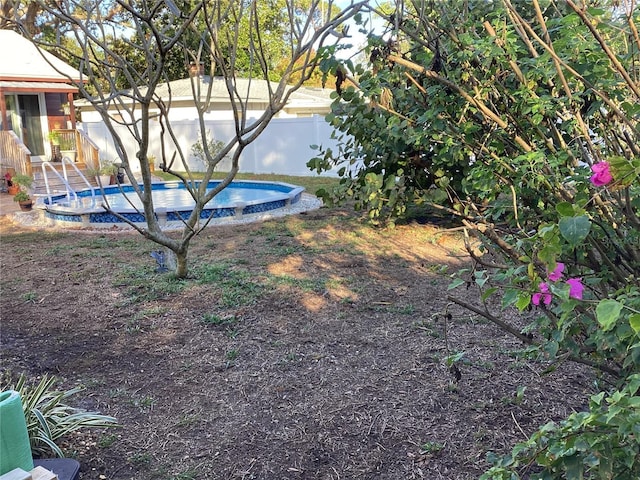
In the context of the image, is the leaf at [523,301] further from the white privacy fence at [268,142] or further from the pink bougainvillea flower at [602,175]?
the white privacy fence at [268,142]

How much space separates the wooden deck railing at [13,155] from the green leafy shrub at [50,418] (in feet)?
40.1

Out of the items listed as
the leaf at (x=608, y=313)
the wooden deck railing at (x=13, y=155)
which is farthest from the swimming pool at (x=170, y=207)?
the leaf at (x=608, y=313)

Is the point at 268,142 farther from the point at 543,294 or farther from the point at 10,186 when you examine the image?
the point at 543,294

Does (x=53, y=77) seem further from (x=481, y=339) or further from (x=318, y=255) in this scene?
(x=481, y=339)

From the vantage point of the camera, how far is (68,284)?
17.9ft

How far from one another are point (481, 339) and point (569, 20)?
Result: 2602mm

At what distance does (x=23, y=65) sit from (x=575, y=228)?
18733 mm

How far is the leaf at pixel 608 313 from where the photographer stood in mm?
1168

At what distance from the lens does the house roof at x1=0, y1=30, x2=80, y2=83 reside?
15.5 m

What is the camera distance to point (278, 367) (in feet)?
12.0

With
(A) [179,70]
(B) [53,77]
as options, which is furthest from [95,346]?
(A) [179,70]

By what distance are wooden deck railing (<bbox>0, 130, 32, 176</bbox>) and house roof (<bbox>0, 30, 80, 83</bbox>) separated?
6.61 ft

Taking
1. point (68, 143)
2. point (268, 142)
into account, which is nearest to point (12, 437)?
point (268, 142)

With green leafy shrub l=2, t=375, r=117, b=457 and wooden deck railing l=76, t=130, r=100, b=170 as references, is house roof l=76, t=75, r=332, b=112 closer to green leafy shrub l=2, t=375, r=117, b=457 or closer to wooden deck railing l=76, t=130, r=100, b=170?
wooden deck railing l=76, t=130, r=100, b=170
